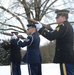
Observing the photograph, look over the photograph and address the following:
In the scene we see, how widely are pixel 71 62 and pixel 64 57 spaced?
0.16 meters

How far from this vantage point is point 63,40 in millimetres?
5840

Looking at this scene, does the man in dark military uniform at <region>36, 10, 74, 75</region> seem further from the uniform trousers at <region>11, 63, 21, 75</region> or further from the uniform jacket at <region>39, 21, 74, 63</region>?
the uniform trousers at <region>11, 63, 21, 75</region>

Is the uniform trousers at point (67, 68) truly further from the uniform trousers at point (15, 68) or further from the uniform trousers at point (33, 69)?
the uniform trousers at point (15, 68)

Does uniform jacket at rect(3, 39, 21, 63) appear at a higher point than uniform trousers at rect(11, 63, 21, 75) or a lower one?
higher

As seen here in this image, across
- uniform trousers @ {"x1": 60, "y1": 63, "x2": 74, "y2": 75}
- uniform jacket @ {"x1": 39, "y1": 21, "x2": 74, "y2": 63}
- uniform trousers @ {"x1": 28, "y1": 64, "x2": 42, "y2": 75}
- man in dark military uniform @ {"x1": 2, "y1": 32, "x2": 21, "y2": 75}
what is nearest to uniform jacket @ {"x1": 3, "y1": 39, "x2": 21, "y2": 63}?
man in dark military uniform @ {"x1": 2, "y1": 32, "x2": 21, "y2": 75}

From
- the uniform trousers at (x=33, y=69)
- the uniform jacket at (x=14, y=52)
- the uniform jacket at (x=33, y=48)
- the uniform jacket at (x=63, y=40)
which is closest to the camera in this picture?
the uniform jacket at (x=63, y=40)

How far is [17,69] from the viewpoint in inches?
372

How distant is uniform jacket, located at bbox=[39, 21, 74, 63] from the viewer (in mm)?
5684

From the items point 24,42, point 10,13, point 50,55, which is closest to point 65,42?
point 24,42

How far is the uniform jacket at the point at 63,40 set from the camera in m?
5.68

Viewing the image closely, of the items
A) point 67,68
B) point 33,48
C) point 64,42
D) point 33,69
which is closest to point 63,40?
point 64,42

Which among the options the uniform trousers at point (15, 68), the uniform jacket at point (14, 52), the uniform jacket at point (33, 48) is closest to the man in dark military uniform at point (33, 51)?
the uniform jacket at point (33, 48)

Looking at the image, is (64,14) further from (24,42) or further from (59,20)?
(24,42)

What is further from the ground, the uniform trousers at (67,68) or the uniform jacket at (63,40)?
the uniform jacket at (63,40)
